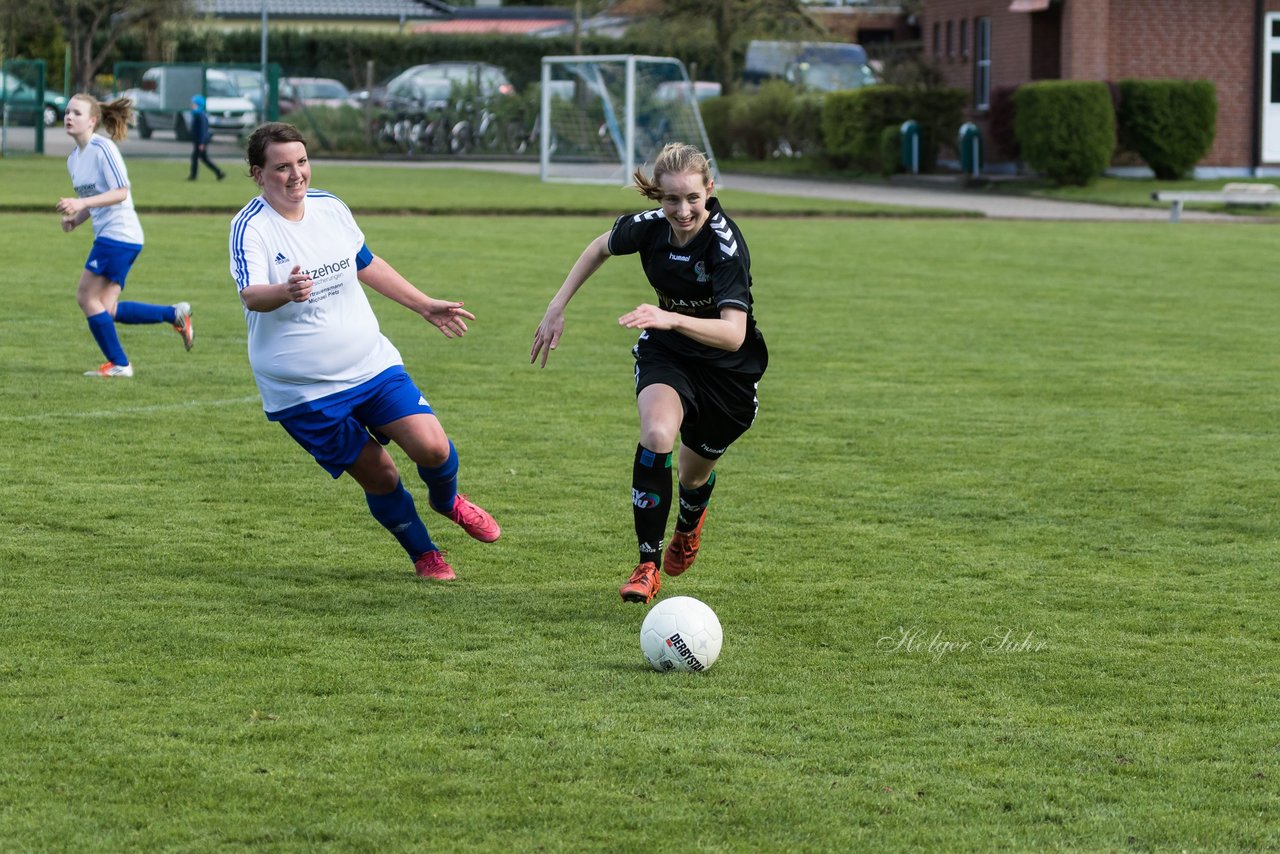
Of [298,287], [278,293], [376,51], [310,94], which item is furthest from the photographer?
[376,51]

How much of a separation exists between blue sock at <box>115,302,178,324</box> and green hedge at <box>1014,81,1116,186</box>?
24.5 meters

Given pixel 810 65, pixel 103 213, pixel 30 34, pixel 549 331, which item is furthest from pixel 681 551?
pixel 30 34

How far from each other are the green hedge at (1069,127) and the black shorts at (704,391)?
28199 mm

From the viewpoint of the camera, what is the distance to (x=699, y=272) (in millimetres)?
6316

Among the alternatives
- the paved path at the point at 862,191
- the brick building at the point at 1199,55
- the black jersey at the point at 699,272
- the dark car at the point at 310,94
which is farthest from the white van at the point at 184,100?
the black jersey at the point at 699,272

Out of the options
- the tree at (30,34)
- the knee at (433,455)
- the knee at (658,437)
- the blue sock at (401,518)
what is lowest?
the blue sock at (401,518)

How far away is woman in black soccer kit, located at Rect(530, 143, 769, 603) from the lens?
6117 mm

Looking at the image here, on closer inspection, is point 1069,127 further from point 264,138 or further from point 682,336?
point 264,138

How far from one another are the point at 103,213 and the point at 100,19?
140 feet

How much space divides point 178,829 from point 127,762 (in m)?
0.51

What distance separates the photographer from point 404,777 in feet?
14.8

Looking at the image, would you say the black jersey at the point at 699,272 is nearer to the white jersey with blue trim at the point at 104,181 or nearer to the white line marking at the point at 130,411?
the white line marking at the point at 130,411

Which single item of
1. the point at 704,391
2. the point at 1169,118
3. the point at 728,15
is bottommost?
the point at 704,391

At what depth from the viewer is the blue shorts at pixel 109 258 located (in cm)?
1139
